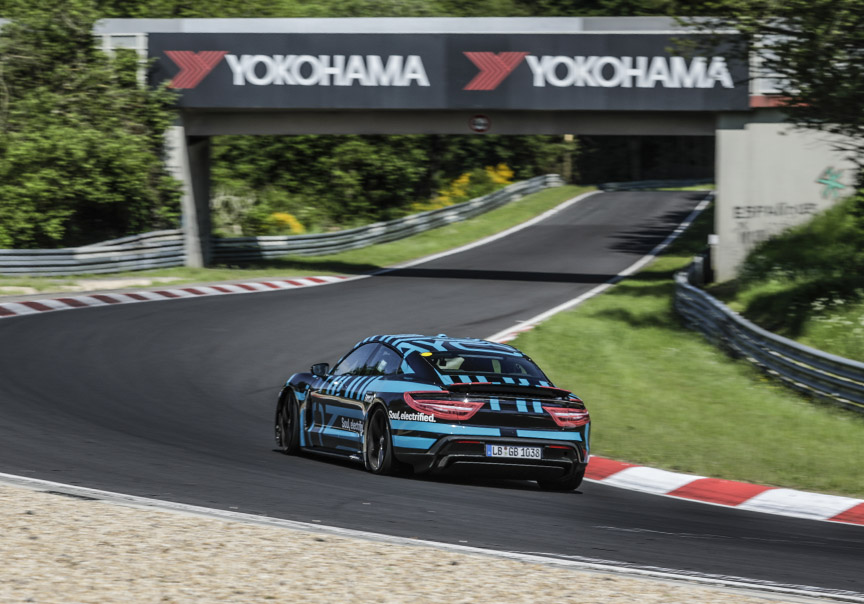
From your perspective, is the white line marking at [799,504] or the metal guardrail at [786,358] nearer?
the white line marking at [799,504]

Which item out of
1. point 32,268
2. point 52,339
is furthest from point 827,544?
point 32,268

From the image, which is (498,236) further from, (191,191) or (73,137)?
(73,137)

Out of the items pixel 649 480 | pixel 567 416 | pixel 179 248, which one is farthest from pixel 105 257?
pixel 567 416

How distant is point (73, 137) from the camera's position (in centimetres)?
3002

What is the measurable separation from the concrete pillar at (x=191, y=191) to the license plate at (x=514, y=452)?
22942 millimetres

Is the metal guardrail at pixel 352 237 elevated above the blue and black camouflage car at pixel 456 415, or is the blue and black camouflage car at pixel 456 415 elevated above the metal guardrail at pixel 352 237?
the blue and black camouflage car at pixel 456 415

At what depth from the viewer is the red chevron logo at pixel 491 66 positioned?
30031mm

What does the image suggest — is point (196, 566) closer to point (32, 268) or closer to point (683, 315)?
point (683, 315)

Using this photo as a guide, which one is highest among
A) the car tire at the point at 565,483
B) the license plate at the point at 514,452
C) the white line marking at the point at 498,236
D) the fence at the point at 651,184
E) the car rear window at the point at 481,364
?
the car rear window at the point at 481,364

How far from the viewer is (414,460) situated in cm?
1017

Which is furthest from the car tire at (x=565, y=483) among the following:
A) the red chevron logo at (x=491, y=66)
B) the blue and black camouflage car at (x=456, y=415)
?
the red chevron logo at (x=491, y=66)

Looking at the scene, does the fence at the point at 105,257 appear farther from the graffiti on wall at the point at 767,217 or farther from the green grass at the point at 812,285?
the graffiti on wall at the point at 767,217

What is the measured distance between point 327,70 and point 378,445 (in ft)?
69.5

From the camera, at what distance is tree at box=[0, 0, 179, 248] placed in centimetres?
2970
